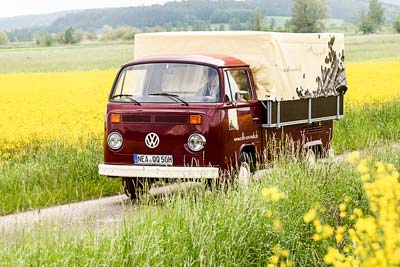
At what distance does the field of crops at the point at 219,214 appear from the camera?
7.06 meters

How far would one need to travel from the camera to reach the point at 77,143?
18000 millimetres

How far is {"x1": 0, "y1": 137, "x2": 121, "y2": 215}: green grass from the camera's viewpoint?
14.1 meters

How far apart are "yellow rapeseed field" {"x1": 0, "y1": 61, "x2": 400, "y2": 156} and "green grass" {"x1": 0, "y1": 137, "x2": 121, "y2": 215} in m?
2.25

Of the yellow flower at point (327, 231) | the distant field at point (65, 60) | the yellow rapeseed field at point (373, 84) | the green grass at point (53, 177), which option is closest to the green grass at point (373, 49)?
the distant field at point (65, 60)

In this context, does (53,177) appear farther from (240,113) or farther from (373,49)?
(373,49)

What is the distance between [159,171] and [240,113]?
1544 millimetres

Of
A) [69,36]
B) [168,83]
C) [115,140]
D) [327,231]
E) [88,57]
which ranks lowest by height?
[69,36]

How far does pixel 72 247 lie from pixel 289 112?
8192 mm

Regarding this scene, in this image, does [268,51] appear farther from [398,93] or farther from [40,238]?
[398,93]

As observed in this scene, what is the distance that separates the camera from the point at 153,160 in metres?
13.7

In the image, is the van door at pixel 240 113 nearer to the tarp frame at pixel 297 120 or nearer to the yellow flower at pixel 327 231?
the tarp frame at pixel 297 120

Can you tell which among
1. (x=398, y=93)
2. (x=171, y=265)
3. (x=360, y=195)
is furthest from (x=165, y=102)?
(x=398, y=93)

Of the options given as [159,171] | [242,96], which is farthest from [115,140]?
[242,96]

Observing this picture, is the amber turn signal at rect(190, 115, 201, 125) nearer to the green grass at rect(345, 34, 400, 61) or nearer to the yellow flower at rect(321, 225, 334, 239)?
the yellow flower at rect(321, 225, 334, 239)
